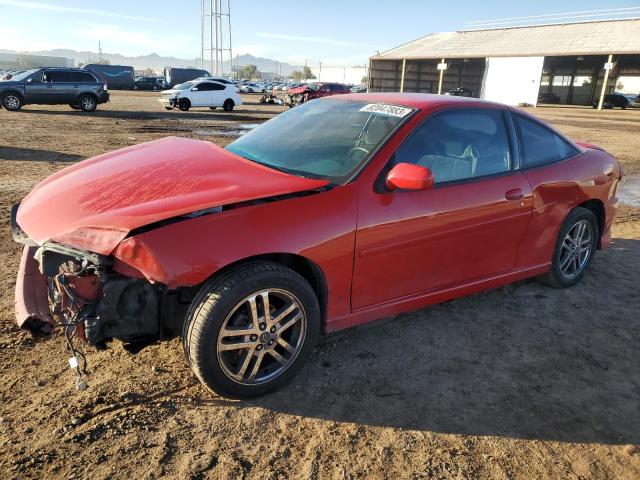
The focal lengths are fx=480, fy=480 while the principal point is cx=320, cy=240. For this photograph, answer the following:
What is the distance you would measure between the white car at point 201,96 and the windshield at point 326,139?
2109cm

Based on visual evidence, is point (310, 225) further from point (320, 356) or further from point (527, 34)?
point (527, 34)

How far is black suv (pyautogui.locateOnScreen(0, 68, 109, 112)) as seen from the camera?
1867 cm

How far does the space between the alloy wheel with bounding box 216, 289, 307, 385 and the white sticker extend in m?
1.45

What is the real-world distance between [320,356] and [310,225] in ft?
3.15

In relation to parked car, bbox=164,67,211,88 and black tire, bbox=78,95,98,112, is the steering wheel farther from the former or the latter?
parked car, bbox=164,67,211,88

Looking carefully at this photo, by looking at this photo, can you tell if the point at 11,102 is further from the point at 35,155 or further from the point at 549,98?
the point at 549,98

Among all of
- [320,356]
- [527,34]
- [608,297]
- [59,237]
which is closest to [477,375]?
[320,356]

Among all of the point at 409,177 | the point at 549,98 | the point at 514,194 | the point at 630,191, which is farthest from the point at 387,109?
the point at 549,98

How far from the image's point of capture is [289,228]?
2504 millimetres

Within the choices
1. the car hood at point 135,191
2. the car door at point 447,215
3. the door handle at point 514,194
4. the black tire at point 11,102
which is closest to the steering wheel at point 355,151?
the car door at point 447,215

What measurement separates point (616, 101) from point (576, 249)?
45.5 meters

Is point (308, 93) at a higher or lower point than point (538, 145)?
higher

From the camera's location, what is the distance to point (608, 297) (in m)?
4.16

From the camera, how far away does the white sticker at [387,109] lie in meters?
3.17
